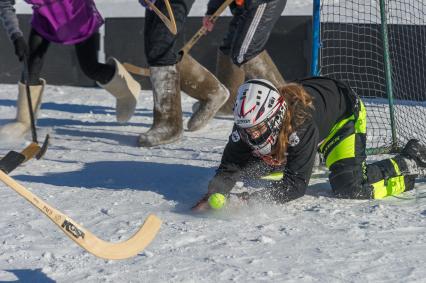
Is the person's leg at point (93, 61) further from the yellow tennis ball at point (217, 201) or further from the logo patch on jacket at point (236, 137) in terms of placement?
the yellow tennis ball at point (217, 201)

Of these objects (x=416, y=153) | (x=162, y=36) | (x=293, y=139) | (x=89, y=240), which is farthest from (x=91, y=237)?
(x=162, y=36)

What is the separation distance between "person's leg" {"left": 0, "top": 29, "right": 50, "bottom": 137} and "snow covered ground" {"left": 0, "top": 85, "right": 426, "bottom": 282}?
0.54 metres

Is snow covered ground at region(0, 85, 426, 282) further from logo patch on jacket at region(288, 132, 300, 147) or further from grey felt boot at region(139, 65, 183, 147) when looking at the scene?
logo patch on jacket at region(288, 132, 300, 147)

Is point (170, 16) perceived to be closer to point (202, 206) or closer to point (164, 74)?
point (164, 74)

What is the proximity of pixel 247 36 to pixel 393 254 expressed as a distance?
6.57 feet

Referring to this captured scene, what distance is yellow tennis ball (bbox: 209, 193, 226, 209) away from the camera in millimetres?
3717

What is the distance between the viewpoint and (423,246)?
3.30 m

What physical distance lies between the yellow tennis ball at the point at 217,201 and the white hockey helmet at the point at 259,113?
0.26 metres

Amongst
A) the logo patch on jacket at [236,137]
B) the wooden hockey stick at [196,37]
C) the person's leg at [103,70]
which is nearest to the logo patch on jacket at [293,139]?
the logo patch on jacket at [236,137]

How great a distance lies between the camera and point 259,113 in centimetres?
363

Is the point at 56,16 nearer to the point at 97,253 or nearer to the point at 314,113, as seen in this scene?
the point at 314,113

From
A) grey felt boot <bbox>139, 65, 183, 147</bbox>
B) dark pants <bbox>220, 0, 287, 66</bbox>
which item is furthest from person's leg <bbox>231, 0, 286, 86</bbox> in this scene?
grey felt boot <bbox>139, 65, 183, 147</bbox>

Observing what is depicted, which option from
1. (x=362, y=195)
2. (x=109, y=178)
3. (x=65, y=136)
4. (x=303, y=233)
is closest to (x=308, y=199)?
(x=362, y=195)

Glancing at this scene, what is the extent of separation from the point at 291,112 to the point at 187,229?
2.20ft
